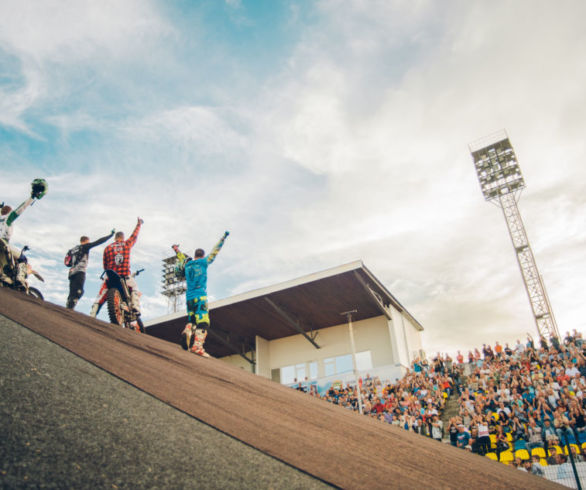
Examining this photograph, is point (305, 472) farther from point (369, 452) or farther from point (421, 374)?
point (421, 374)

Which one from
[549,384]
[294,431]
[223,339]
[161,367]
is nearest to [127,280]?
[161,367]

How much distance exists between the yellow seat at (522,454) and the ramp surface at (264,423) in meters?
8.58

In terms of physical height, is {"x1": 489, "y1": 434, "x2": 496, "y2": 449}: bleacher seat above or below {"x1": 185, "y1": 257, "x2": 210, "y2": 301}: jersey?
below

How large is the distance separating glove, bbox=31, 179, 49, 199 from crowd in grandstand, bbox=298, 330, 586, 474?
10.4 meters

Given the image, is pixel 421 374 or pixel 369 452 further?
pixel 421 374

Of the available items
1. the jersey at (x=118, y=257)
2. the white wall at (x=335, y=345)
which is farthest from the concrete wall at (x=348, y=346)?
the jersey at (x=118, y=257)

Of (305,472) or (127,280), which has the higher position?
(127,280)

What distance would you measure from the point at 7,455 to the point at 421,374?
18.6 meters

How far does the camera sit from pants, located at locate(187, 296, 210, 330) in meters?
7.01

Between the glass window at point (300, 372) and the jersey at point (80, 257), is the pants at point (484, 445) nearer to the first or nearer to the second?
the jersey at point (80, 257)

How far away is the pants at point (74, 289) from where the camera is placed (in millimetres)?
7648

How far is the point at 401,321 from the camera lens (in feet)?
79.0

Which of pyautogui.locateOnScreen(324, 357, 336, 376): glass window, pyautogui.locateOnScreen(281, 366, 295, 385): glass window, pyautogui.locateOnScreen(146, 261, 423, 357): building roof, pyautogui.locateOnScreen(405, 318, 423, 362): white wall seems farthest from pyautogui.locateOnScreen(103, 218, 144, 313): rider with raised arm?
pyautogui.locateOnScreen(405, 318, 423, 362): white wall

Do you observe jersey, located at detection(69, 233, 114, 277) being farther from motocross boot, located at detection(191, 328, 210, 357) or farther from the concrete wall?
the concrete wall
